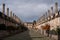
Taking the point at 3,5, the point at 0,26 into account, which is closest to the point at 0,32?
the point at 0,26

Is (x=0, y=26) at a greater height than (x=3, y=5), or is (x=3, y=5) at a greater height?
(x=3, y=5)

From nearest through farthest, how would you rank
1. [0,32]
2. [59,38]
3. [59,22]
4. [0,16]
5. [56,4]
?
[59,38] < [0,32] < [0,16] < [59,22] < [56,4]

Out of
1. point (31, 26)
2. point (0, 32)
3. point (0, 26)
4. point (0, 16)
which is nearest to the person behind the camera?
point (0, 32)

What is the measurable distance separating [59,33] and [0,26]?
1512cm

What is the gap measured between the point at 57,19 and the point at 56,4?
15871 millimetres

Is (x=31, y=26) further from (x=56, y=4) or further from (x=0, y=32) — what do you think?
(x=0, y=32)

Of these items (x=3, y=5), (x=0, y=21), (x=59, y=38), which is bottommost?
(x=59, y=38)

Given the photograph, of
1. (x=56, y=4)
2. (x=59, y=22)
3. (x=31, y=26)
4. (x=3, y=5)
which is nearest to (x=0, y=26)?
(x=59, y=22)

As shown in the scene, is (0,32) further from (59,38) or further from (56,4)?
(56,4)

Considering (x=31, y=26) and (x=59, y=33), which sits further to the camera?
(x=31, y=26)

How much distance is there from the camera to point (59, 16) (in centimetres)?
4659

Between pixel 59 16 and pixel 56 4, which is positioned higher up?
pixel 56 4

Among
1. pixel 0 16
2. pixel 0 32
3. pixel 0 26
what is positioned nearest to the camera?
pixel 0 32

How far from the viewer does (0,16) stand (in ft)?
138
